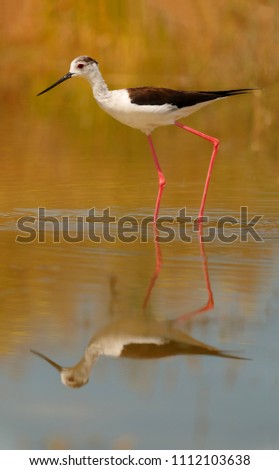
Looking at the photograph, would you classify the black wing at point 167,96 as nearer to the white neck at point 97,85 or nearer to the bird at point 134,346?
the white neck at point 97,85

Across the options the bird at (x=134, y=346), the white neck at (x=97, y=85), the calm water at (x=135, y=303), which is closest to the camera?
the calm water at (x=135, y=303)

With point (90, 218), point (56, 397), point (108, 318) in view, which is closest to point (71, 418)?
point (56, 397)

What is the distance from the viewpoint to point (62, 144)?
9.88m

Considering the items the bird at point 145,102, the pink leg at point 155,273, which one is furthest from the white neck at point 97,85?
the pink leg at point 155,273

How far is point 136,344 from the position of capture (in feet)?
13.5

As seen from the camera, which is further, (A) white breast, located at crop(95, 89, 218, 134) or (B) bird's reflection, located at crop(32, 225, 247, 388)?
(A) white breast, located at crop(95, 89, 218, 134)

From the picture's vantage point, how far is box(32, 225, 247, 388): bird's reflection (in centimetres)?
382

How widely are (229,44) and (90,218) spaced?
6.50 m

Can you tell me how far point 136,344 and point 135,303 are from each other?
0.67 metres

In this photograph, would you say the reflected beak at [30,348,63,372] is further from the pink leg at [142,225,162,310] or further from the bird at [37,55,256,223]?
the bird at [37,55,256,223]

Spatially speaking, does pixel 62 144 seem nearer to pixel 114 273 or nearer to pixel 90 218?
pixel 90 218

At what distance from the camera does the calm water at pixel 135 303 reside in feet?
11.2

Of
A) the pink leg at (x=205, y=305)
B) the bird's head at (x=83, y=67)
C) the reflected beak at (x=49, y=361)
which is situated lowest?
the reflected beak at (x=49, y=361)

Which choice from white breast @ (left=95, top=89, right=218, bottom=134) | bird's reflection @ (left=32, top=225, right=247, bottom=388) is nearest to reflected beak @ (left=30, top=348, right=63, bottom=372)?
bird's reflection @ (left=32, top=225, right=247, bottom=388)
